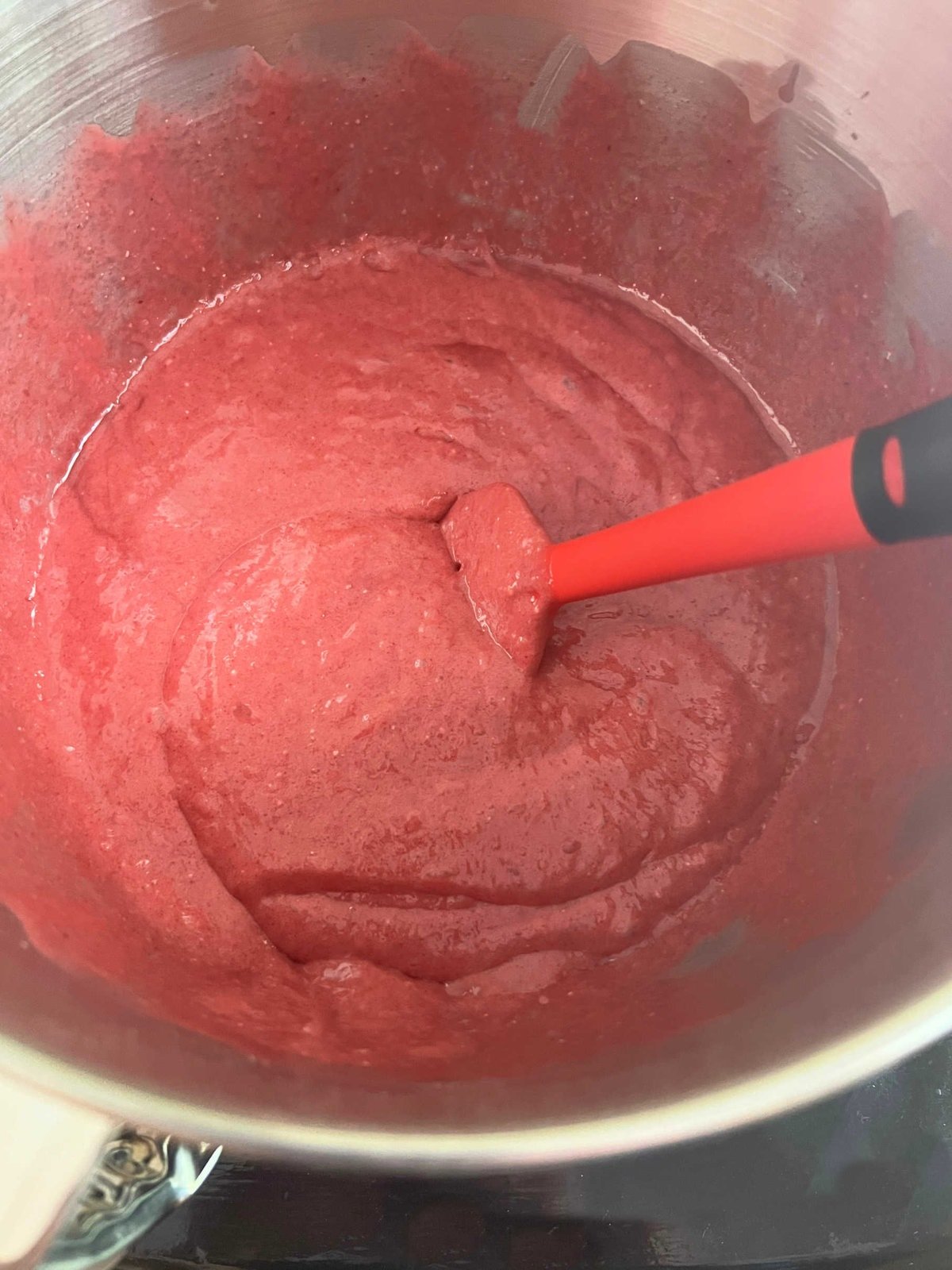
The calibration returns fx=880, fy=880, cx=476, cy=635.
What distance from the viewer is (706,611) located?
1.28 metres

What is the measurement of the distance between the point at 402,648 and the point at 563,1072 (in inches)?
21.0

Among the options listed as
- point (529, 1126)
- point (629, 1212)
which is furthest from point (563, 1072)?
point (629, 1212)

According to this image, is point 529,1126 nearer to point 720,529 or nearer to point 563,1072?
point 563,1072

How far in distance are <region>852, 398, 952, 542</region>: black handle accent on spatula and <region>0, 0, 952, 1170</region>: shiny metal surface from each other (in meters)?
0.38

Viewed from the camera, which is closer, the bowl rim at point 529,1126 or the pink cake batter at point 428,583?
the bowl rim at point 529,1126

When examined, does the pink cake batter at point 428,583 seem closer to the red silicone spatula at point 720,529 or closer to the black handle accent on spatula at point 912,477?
the red silicone spatula at point 720,529

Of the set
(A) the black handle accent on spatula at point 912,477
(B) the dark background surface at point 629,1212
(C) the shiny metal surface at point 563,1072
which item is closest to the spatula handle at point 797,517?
(A) the black handle accent on spatula at point 912,477

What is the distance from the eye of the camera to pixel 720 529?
2.83ft

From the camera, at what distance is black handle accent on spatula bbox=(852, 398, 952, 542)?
0.65 m

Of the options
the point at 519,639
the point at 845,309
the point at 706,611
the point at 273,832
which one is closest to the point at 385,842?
the point at 273,832

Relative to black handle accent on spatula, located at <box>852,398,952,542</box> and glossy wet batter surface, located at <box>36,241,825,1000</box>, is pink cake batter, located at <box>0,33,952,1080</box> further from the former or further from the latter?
black handle accent on spatula, located at <box>852,398,952,542</box>

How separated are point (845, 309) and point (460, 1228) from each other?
1294mm

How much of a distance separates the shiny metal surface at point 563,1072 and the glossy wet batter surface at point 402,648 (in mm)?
203

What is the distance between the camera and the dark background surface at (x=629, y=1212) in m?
0.97
